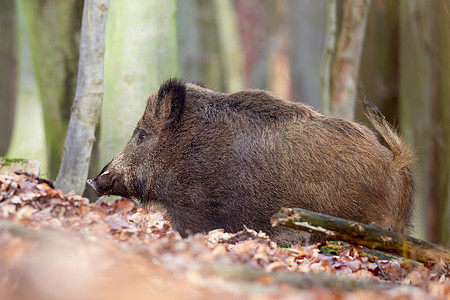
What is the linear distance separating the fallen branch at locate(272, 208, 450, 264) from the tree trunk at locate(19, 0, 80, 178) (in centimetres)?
491

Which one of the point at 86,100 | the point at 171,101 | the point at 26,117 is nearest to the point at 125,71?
the point at 86,100

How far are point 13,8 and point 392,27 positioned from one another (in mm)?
10381

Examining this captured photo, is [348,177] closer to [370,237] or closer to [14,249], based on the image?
[370,237]

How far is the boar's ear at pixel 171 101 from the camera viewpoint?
6.27 metres

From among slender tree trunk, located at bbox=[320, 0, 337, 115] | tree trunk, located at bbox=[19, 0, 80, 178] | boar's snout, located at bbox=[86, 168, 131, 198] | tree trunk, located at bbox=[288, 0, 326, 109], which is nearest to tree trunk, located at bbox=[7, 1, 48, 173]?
tree trunk, located at bbox=[19, 0, 80, 178]

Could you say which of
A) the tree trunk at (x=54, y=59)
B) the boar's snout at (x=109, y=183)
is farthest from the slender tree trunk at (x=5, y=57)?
the boar's snout at (x=109, y=183)

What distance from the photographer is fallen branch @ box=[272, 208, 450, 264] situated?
14.4ft

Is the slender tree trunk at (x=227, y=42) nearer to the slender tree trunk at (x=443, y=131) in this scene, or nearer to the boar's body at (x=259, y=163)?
the slender tree trunk at (x=443, y=131)

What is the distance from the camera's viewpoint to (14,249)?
115 inches

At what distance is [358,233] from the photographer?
452 centimetres

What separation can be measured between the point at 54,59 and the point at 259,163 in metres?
4.42

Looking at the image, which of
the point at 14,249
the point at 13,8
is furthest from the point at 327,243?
the point at 13,8

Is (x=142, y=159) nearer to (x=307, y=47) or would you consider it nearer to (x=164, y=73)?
(x=164, y=73)

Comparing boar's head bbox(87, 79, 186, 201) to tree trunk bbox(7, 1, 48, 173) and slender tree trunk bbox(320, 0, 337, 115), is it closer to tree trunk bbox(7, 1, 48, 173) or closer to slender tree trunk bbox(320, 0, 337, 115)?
slender tree trunk bbox(320, 0, 337, 115)
